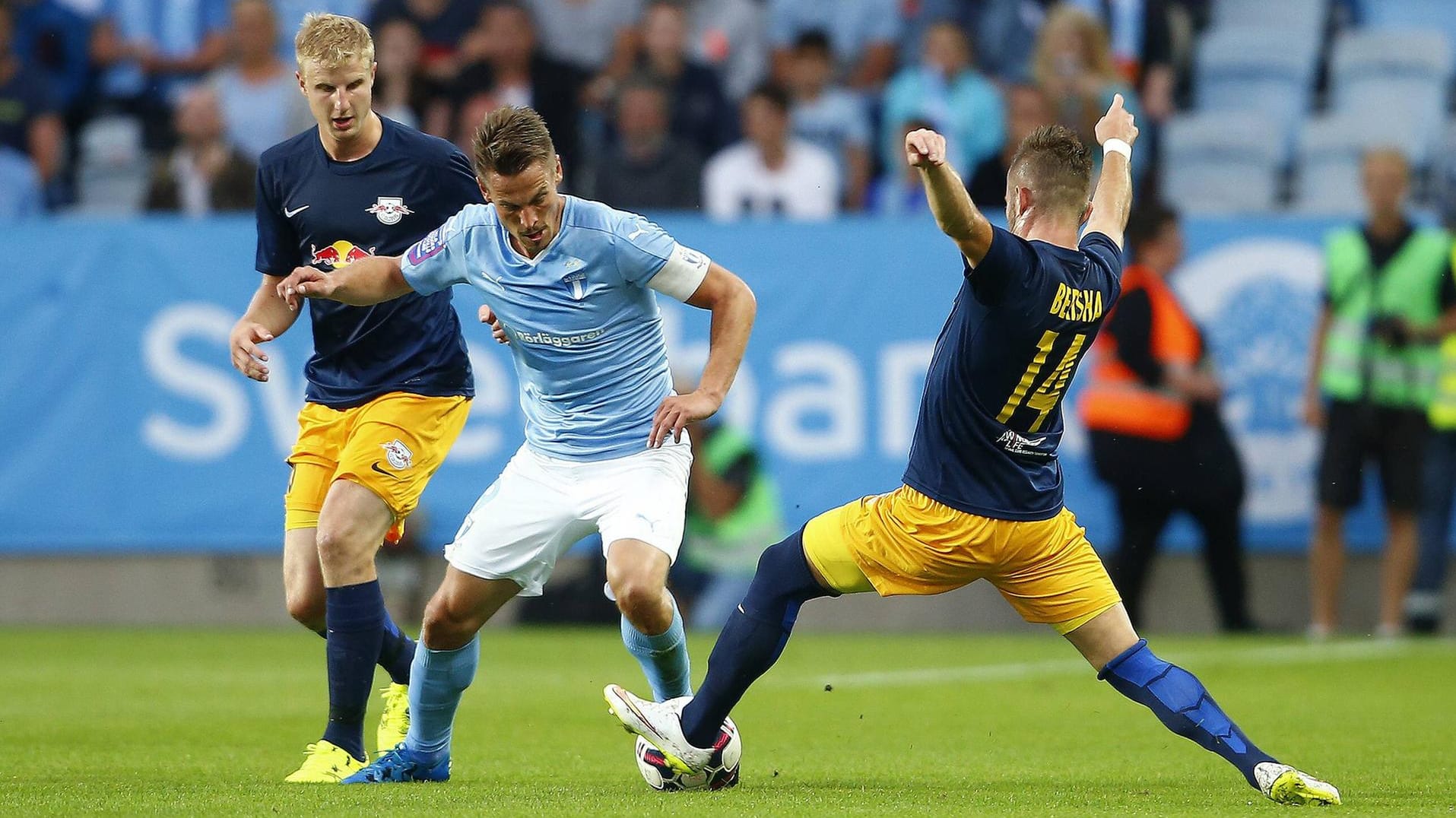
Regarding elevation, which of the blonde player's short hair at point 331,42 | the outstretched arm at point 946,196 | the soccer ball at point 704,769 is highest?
the blonde player's short hair at point 331,42

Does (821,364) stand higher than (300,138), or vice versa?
(300,138)

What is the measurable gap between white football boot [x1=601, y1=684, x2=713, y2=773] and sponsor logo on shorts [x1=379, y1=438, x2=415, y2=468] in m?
1.14

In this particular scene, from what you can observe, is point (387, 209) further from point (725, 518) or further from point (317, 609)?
point (725, 518)

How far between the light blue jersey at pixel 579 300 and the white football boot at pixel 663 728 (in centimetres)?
78

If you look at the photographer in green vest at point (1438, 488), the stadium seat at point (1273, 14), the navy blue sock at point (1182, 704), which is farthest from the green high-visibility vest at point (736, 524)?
the navy blue sock at point (1182, 704)

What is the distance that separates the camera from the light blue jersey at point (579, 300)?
5895mm

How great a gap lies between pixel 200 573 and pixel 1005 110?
6.53 meters

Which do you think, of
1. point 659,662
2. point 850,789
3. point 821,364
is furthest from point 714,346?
point 821,364

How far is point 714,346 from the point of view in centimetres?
595

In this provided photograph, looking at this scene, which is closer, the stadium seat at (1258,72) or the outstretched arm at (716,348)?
the outstretched arm at (716,348)

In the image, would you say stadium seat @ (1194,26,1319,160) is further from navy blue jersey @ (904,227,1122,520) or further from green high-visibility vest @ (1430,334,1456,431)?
navy blue jersey @ (904,227,1122,520)

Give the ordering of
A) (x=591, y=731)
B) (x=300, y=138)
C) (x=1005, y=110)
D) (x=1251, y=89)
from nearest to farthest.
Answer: (x=300, y=138) → (x=591, y=731) → (x=1005, y=110) → (x=1251, y=89)

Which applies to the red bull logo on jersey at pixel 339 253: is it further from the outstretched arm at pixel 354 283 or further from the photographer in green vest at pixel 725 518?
the photographer in green vest at pixel 725 518

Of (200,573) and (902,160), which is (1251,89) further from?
(200,573)
